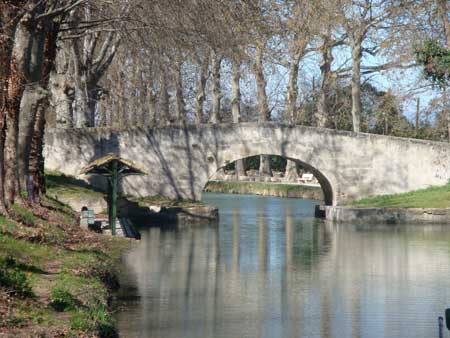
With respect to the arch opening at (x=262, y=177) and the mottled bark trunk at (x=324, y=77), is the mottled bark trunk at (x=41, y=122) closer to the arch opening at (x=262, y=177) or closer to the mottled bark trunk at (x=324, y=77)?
the mottled bark trunk at (x=324, y=77)

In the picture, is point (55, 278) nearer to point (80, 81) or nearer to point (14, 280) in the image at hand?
point (14, 280)

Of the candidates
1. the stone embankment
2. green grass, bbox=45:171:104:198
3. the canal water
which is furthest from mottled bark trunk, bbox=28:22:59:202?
the stone embankment

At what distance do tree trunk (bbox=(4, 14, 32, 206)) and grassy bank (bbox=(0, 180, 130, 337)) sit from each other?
26.2 inches

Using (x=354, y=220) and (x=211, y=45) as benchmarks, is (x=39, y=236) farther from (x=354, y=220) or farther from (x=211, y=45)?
(x=354, y=220)

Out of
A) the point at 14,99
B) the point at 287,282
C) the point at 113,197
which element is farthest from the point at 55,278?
the point at 113,197

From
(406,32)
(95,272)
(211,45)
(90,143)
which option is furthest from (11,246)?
(406,32)

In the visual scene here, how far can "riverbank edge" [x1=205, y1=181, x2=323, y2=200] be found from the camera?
50.2 m

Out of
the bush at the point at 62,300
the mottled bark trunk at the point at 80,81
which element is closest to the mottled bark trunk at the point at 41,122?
the mottled bark trunk at the point at 80,81

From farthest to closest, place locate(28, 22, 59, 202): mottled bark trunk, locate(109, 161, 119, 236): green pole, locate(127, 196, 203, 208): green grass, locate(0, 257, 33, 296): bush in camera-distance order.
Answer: locate(127, 196, 203, 208): green grass < locate(109, 161, 119, 236): green pole < locate(28, 22, 59, 202): mottled bark trunk < locate(0, 257, 33, 296): bush

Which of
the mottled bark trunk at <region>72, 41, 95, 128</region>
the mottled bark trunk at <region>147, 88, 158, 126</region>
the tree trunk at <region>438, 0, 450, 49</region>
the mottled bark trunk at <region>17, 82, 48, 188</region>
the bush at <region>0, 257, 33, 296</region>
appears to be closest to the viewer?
the bush at <region>0, 257, 33, 296</region>

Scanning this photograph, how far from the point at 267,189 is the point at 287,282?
36.5 m

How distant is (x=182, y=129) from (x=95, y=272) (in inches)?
763

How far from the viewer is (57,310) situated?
10.4 meters

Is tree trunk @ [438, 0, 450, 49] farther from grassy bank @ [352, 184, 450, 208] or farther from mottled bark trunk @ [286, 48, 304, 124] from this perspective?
mottled bark trunk @ [286, 48, 304, 124]
